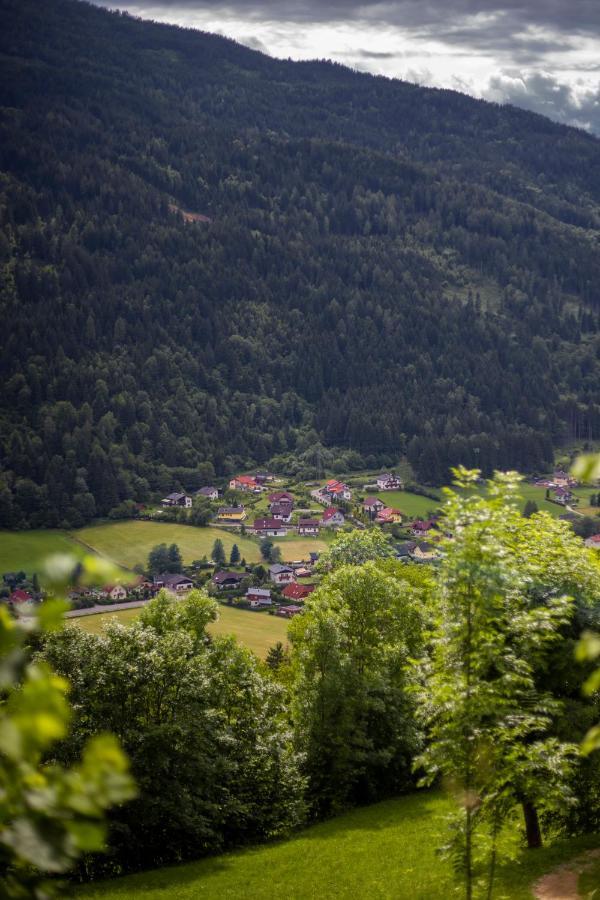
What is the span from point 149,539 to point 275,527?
20.6m

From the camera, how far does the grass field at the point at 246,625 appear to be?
96.0m

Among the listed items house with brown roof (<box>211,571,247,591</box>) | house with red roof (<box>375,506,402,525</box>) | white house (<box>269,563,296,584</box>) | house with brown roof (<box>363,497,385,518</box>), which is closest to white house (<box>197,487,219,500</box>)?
house with brown roof (<box>363,497,385,518</box>)

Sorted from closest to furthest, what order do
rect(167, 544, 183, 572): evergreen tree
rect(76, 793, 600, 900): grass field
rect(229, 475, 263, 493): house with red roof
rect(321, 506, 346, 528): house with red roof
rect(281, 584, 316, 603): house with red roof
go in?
rect(76, 793, 600, 900): grass field → rect(281, 584, 316, 603): house with red roof → rect(167, 544, 183, 572): evergreen tree → rect(321, 506, 346, 528): house with red roof → rect(229, 475, 263, 493): house with red roof

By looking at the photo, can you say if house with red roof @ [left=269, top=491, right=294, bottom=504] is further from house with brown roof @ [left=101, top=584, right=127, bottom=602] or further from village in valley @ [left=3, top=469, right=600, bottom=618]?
house with brown roof @ [left=101, top=584, right=127, bottom=602]

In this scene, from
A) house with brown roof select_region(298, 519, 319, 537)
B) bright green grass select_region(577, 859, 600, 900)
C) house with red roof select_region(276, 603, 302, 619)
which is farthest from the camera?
house with brown roof select_region(298, 519, 319, 537)

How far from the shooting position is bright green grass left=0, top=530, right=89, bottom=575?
136 metres

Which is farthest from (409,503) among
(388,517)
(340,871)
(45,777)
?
(45,777)

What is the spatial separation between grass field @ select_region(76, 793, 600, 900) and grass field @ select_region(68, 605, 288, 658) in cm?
5934

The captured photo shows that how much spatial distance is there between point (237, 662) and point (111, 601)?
273 ft

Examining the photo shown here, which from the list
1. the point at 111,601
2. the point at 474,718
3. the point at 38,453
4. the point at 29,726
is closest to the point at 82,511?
the point at 38,453

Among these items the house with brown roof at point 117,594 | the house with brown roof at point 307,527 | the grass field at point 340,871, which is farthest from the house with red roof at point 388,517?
the grass field at point 340,871

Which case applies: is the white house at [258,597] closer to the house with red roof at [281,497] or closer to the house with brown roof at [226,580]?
the house with brown roof at [226,580]

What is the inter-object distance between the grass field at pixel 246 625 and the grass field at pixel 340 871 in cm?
5934

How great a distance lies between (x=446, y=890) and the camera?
77.2ft
